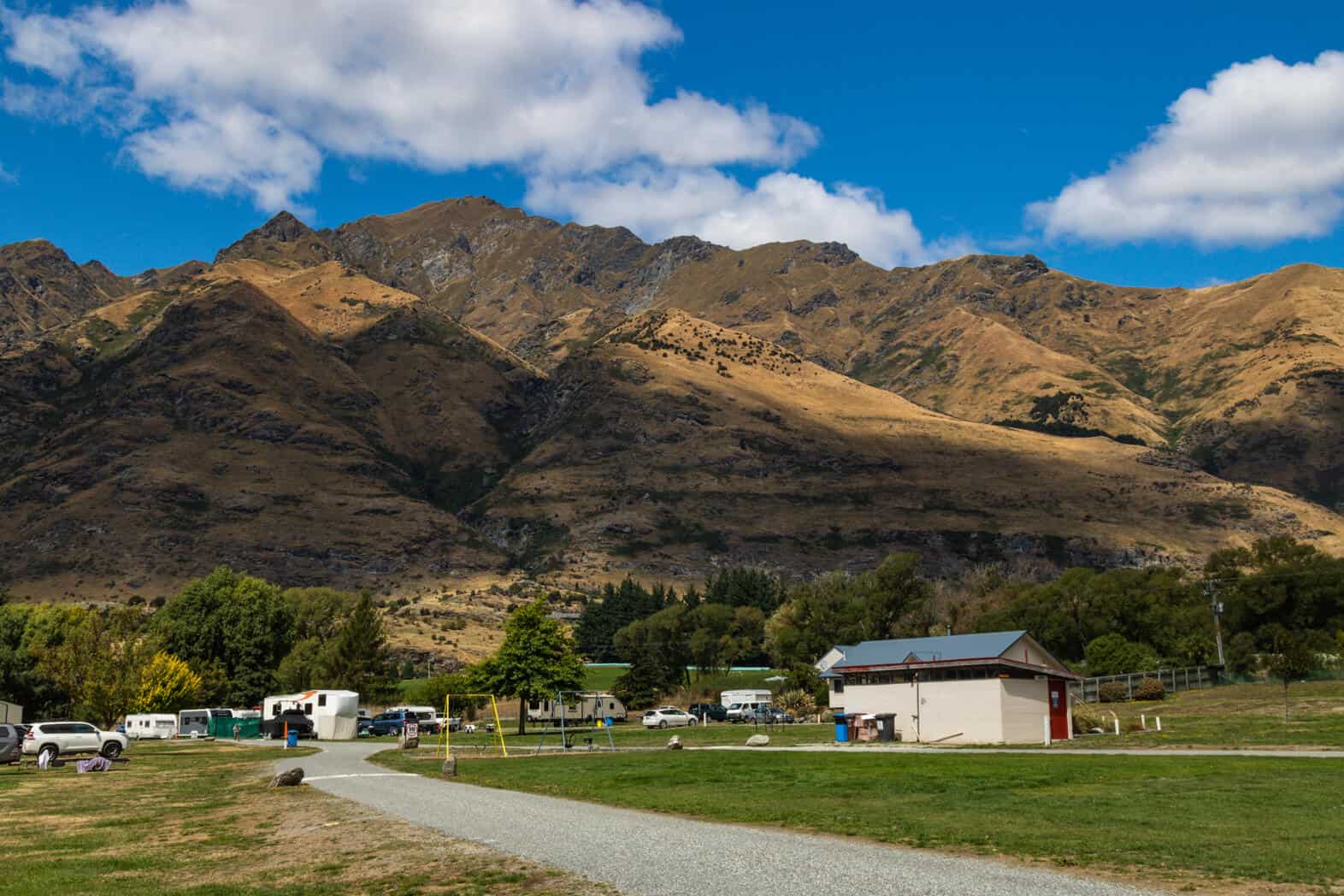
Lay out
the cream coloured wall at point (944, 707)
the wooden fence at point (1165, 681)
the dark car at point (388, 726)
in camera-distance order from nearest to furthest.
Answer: the cream coloured wall at point (944, 707)
the dark car at point (388, 726)
the wooden fence at point (1165, 681)

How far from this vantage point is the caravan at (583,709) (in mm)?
85688

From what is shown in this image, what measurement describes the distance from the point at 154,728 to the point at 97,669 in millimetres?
7157

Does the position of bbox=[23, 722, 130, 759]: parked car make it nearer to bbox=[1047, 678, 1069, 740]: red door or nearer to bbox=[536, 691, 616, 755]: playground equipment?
bbox=[536, 691, 616, 755]: playground equipment

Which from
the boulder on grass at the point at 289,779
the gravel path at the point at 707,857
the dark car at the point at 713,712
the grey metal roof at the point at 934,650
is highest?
the grey metal roof at the point at 934,650

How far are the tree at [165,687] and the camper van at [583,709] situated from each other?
94.6 feet

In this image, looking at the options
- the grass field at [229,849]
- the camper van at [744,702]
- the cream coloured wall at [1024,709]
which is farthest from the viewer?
the camper van at [744,702]

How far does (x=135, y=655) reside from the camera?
285 feet

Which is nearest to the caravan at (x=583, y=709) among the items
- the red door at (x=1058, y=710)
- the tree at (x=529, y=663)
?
the tree at (x=529, y=663)

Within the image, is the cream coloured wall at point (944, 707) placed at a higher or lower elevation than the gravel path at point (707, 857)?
lower

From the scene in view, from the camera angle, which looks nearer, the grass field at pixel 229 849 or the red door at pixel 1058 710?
the grass field at pixel 229 849

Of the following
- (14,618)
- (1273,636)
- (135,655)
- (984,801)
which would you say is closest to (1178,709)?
(1273,636)

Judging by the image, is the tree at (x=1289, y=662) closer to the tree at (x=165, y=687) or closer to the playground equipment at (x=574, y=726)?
the playground equipment at (x=574, y=726)

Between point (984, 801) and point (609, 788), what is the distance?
10885 mm

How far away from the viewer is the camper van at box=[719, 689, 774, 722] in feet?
303
